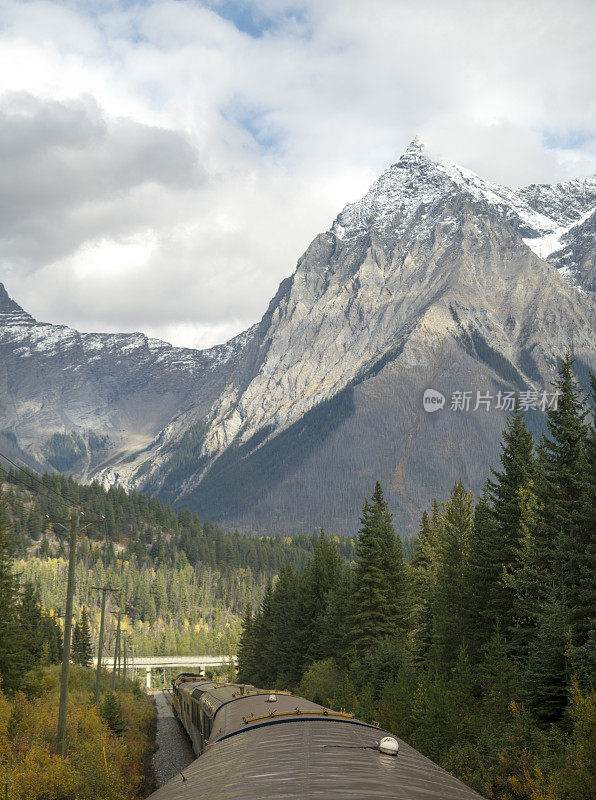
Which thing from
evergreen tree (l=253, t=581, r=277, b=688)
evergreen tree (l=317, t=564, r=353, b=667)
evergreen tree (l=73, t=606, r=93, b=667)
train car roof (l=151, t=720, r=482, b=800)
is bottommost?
evergreen tree (l=73, t=606, r=93, b=667)

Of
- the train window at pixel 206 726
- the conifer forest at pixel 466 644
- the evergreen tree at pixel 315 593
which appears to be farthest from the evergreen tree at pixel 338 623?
the train window at pixel 206 726

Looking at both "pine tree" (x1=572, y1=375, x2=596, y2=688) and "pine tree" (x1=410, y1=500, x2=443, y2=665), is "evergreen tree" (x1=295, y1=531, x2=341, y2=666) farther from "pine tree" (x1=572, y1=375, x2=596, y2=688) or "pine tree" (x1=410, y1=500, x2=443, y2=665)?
"pine tree" (x1=572, y1=375, x2=596, y2=688)

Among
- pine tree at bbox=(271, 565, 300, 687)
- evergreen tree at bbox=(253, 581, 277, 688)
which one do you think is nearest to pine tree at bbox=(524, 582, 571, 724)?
pine tree at bbox=(271, 565, 300, 687)

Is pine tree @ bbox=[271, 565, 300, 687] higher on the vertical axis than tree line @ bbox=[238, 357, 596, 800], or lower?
lower

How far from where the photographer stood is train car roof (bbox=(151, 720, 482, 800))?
28.8 feet

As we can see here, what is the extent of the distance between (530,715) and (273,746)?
633 inches

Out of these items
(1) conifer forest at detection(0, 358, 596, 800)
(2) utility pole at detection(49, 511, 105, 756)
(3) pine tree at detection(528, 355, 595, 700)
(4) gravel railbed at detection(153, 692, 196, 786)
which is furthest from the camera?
(4) gravel railbed at detection(153, 692, 196, 786)

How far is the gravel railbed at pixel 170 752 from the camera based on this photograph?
112 ft

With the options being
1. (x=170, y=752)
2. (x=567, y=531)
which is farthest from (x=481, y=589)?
(x=170, y=752)

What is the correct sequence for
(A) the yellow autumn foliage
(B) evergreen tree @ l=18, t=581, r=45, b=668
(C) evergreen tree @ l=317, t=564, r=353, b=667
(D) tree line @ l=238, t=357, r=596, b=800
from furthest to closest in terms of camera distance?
(B) evergreen tree @ l=18, t=581, r=45, b=668 → (C) evergreen tree @ l=317, t=564, r=353, b=667 → (D) tree line @ l=238, t=357, r=596, b=800 → (A) the yellow autumn foliage

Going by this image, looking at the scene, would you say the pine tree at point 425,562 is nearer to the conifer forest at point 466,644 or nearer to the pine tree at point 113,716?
the conifer forest at point 466,644

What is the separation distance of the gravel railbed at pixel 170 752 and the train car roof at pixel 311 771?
13.8 meters

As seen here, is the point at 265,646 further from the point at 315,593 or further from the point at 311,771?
the point at 311,771

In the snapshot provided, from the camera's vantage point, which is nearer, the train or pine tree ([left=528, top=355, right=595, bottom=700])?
the train
